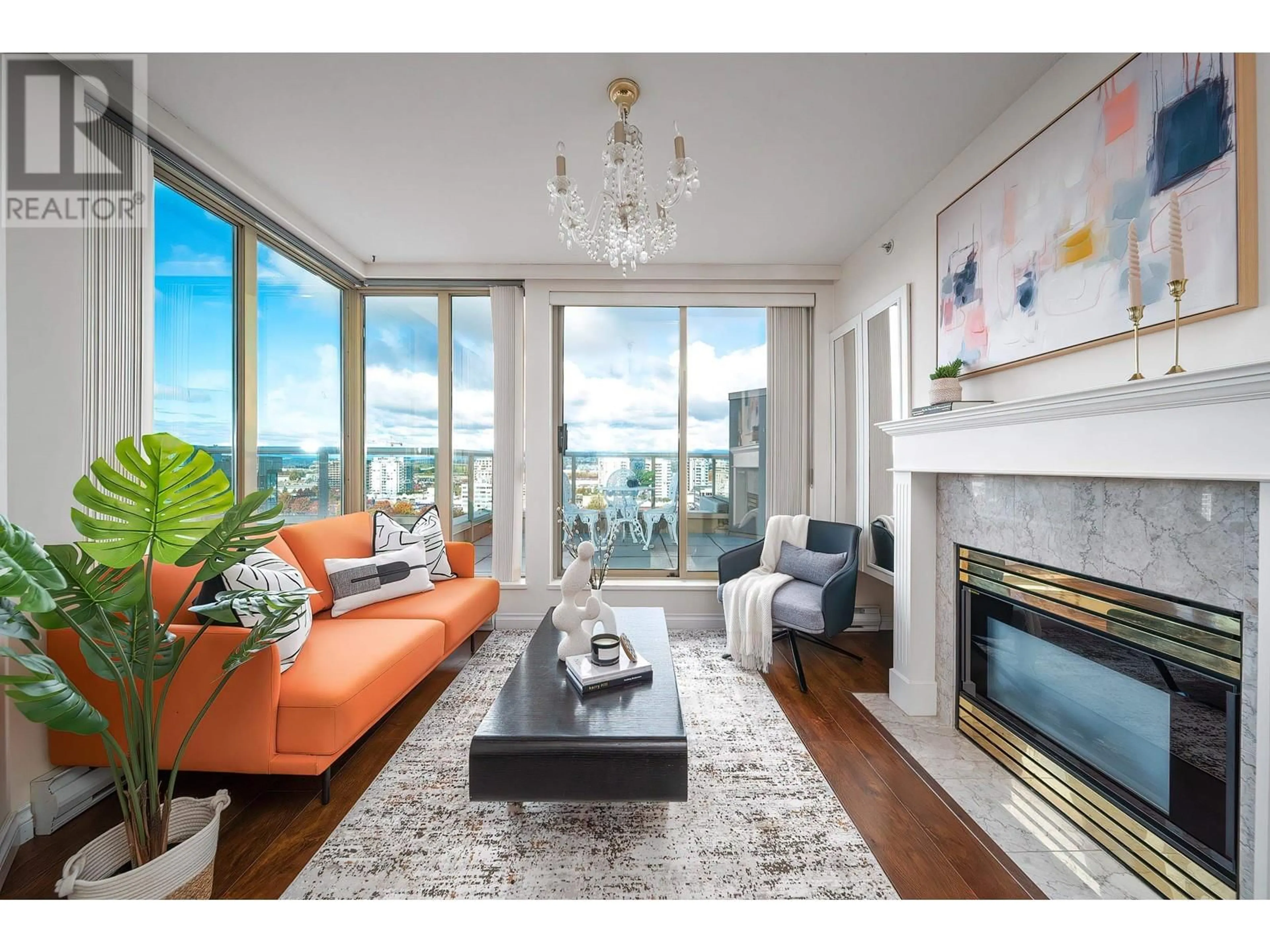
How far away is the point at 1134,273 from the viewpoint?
140 centimetres

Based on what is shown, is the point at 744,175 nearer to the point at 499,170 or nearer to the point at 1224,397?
the point at 499,170

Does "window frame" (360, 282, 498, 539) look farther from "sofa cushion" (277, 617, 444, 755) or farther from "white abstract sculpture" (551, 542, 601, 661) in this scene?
"white abstract sculpture" (551, 542, 601, 661)

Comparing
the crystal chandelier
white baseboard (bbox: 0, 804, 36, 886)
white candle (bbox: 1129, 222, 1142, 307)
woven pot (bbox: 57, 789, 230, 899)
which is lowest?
white baseboard (bbox: 0, 804, 36, 886)

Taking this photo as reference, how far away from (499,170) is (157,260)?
1613 mm

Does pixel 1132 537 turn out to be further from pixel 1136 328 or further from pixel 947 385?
pixel 947 385

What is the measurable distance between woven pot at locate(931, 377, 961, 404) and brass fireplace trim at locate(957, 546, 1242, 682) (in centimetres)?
68

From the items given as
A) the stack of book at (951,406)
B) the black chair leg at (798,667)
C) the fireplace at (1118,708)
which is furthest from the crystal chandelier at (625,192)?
the black chair leg at (798,667)

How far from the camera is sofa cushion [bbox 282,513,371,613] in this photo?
2.74 meters

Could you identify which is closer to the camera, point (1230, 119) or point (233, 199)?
point (1230, 119)

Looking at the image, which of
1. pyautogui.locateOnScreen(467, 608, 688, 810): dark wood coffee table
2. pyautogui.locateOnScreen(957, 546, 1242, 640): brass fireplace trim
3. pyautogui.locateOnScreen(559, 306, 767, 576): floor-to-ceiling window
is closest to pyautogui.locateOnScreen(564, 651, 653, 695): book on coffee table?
pyautogui.locateOnScreen(467, 608, 688, 810): dark wood coffee table
